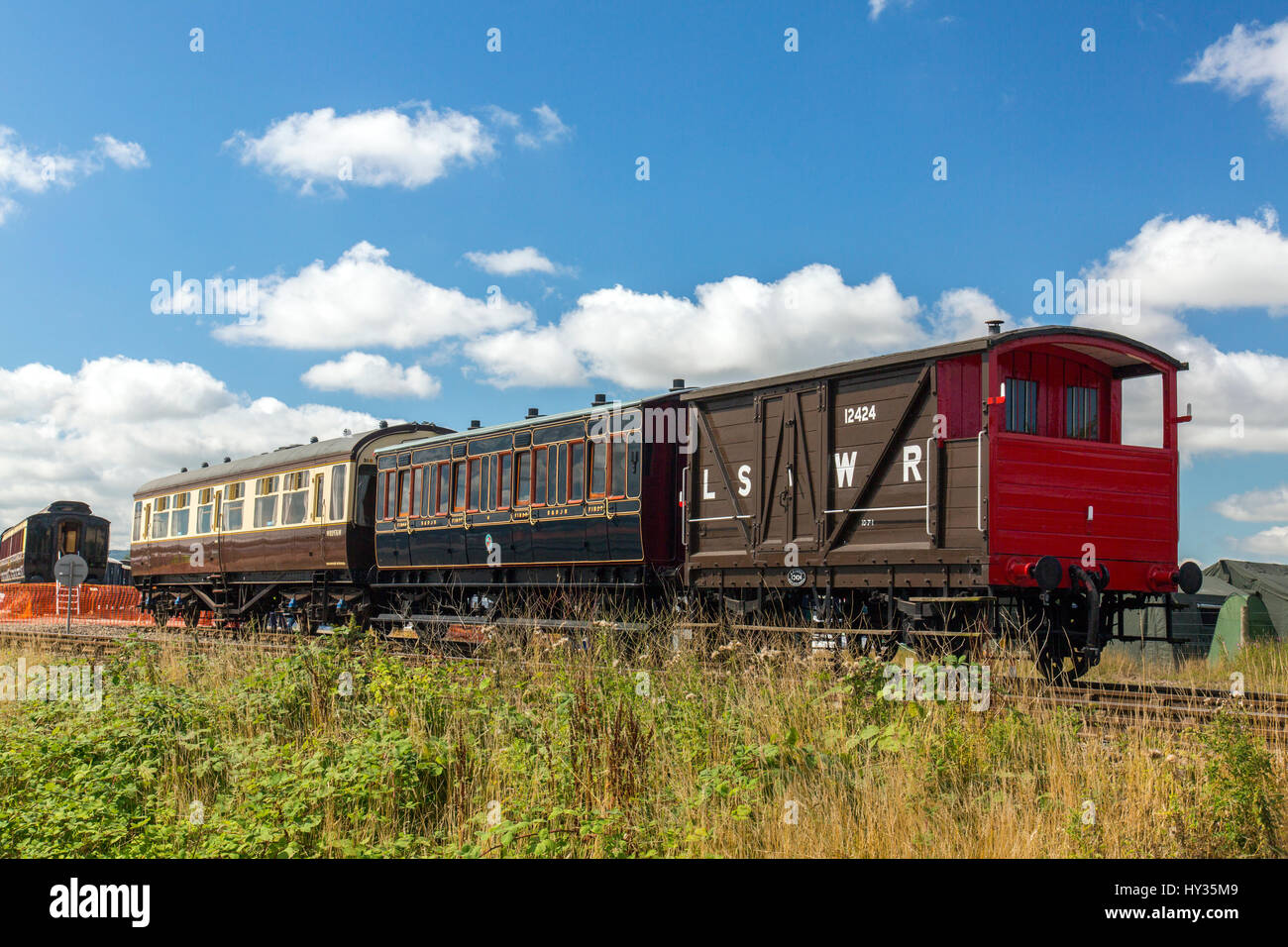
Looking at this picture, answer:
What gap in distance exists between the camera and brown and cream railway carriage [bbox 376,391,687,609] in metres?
14.4

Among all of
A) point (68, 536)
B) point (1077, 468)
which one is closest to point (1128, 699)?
point (1077, 468)

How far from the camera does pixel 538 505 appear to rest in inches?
631

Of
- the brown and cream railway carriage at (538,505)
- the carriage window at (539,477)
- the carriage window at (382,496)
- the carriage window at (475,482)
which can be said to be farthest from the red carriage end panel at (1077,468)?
the carriage window at (382,496)

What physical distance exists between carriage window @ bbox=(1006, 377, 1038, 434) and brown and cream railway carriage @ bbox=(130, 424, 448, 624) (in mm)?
13151

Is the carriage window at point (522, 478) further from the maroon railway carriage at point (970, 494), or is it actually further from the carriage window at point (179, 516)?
the carriage window at point (179, 516)

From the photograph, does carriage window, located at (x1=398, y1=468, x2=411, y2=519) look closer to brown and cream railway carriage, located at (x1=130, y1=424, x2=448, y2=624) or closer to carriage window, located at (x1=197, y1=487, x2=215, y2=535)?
brown and cream railway carriage, located at (x1=130, y1=424, x2=448, y2=624)

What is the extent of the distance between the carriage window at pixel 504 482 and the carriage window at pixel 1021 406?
26.8 ft

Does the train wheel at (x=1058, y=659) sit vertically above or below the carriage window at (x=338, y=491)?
below

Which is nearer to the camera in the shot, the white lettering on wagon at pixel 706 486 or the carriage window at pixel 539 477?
the white lettering on wagon at pixel 706 486

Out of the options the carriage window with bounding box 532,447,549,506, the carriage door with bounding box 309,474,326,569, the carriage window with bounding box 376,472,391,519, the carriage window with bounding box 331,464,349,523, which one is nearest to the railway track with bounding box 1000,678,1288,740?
the carriage window with bounding box 532,447,549,506

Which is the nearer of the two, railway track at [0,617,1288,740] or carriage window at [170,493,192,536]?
railway track at [0,617,1288,740]

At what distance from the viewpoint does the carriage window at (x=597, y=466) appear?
14.9 meters

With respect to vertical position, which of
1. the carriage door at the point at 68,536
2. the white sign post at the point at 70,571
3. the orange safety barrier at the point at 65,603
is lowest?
the orange safety barrier at the point at 65,603

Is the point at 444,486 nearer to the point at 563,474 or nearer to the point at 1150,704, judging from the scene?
the point at 563,474
